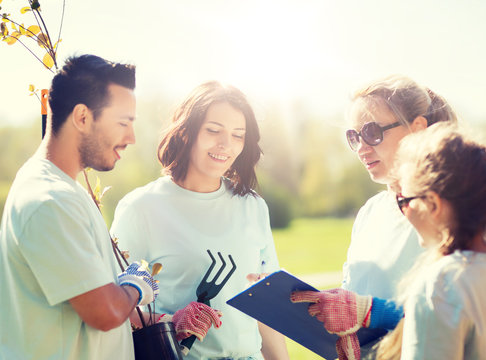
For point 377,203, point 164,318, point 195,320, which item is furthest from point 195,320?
point 377,203

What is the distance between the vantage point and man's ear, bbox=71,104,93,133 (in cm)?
218

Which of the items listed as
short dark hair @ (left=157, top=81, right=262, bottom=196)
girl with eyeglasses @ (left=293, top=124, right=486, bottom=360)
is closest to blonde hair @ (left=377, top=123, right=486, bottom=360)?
girl with eyeglasses @ (left=293, top=124, right=486, bottom=360)

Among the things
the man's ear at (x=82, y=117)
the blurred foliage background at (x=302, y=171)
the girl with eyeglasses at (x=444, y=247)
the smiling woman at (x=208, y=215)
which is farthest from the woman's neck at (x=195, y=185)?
the blurred foliage background at (x=302, y=171)

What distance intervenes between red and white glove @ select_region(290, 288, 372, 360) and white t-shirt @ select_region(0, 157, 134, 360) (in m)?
0.83

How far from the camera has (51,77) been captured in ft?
7.59

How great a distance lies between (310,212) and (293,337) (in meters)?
44.3

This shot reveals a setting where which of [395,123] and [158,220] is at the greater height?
[395,123]

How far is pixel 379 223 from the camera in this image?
8.61 feet

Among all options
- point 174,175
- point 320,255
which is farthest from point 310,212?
point 174,175

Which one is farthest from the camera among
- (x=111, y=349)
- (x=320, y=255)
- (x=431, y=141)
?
(x=320, y=255)

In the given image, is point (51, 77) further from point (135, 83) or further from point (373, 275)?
point (373, 275)

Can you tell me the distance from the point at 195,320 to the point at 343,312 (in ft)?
2.28

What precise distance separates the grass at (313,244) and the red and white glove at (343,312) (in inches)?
998

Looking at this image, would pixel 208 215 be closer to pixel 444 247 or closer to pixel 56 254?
pixel 56 254
